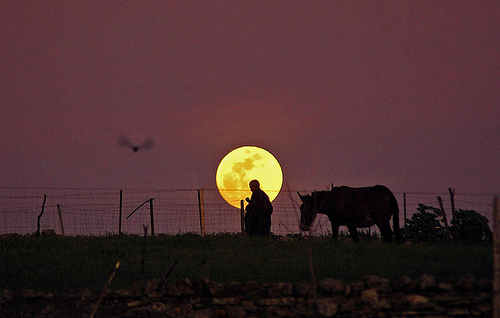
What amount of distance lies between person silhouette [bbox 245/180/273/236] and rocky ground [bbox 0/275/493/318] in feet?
30.2

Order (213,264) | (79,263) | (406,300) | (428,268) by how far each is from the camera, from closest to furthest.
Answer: (406,300) < (428,268) < (213,264) < (79,263)

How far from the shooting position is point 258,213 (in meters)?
19.8

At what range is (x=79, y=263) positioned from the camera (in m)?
14.6

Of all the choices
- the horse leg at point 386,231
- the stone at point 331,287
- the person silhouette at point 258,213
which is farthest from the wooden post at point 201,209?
the stone at point 331,287

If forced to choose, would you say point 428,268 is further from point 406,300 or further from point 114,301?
point 114,301

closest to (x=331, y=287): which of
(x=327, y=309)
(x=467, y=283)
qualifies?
(x=327, y=309)

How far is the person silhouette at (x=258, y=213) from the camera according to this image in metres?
19.8

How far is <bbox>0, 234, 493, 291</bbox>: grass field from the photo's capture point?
12.0 metres

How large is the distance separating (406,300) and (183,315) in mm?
3691

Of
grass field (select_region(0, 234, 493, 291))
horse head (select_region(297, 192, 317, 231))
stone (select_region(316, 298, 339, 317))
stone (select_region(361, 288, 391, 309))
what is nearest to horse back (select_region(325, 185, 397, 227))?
horse head (select_region(297, 192, 317, 231))

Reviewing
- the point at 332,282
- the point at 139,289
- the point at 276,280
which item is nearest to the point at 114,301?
the point at 139,289

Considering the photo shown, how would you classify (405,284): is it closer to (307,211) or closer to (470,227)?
(307,211)

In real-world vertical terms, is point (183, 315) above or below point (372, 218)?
below

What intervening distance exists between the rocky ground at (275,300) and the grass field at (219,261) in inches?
29.3
